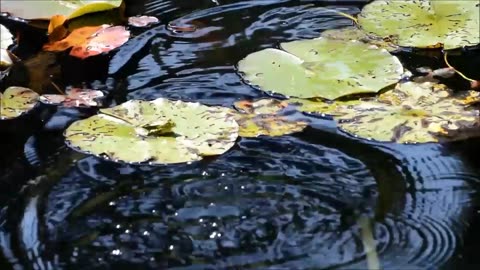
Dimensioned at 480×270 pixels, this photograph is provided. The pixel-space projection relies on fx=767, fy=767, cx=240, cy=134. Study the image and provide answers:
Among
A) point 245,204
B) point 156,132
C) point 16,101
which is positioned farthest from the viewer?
point 16,101

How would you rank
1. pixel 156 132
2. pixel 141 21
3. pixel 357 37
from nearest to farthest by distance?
pixel 156 132 < pixel 357 37 < pixel 141 21

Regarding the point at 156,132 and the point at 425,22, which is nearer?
the point at 156,132

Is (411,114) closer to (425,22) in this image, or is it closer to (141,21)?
(425,22)

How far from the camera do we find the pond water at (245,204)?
1120mm

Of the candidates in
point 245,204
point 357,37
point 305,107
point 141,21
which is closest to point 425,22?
point 357,37

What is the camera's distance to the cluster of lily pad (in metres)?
1.38

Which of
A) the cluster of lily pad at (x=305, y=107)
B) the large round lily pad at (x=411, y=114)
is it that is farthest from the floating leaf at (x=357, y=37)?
the large round lily pad at (x=411, y=114)

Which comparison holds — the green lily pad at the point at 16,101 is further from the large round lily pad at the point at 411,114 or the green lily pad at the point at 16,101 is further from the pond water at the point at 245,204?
the large round lily pad at the point at 411,114

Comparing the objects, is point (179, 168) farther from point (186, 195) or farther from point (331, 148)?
point (331, 148)

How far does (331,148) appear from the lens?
53.4 inches

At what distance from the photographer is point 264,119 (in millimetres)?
1451

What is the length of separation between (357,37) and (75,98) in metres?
0.65

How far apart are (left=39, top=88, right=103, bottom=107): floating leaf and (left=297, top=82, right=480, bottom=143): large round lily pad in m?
0.44

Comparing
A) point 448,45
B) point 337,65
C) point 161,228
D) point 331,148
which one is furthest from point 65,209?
point 448,45
